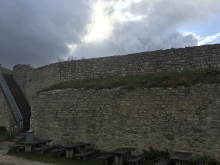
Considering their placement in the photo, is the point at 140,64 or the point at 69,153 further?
the point at 140,64

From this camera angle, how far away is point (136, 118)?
31.2 feet

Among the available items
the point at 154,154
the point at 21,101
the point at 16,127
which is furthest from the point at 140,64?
the point at 21,101

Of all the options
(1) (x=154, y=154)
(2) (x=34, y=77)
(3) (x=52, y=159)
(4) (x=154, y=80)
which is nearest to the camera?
(1) (x=154, y=154)

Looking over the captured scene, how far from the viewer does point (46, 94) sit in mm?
12156

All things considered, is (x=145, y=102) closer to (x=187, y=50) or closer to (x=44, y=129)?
(x=187, y=50)

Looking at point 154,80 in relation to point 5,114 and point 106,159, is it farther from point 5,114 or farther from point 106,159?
point 5,114

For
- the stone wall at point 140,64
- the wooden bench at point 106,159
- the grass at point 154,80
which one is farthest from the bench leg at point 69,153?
the stone wall at point 140,64

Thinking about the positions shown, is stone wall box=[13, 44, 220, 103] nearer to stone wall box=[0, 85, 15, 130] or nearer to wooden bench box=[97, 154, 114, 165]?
stone wall box=[0, 85, 15, 130]

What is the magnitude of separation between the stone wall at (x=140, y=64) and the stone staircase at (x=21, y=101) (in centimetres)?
301

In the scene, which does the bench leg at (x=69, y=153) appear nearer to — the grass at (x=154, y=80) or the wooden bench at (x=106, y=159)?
the wooden bench at (x=106, y=159)

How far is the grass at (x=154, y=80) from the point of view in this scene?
8.86 meters

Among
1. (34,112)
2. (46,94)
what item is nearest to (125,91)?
(46,94)

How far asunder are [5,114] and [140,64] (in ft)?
33.9

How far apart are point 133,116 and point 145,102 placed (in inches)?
31.1
